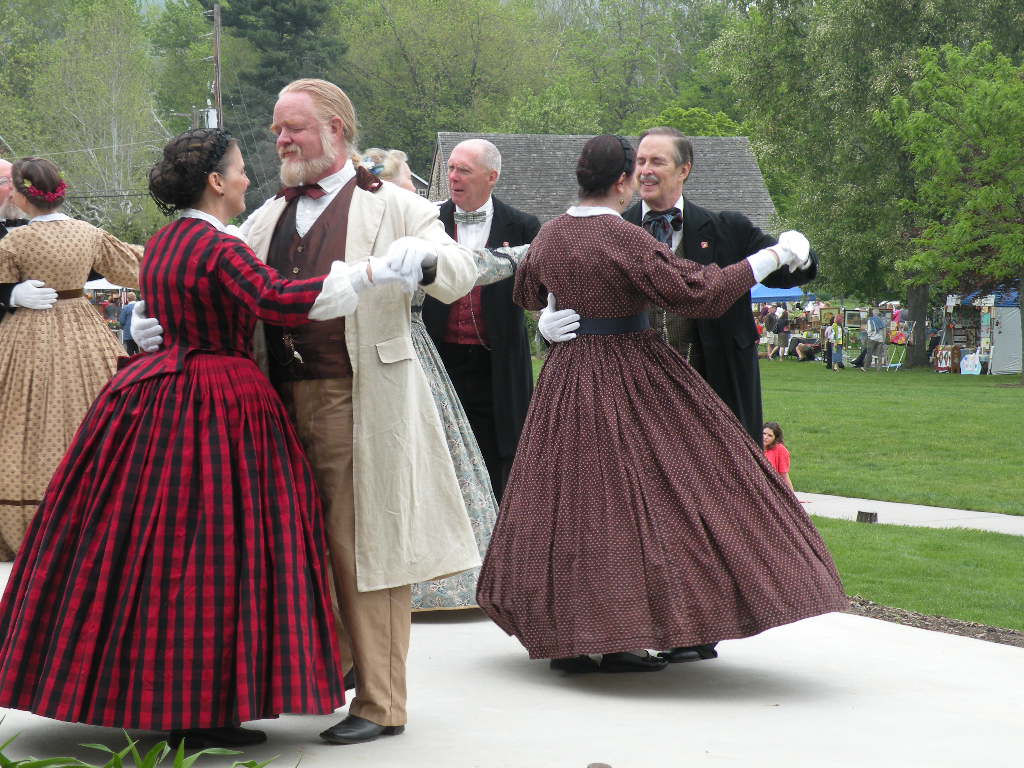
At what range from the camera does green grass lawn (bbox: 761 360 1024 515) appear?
12.9 metres

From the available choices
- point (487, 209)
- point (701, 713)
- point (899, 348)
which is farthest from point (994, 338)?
point (701, 713)

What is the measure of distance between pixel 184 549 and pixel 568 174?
1775 inches

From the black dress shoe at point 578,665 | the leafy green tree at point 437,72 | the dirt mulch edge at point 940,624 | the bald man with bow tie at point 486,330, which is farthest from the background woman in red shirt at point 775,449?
the leafy green tree at point 437,72

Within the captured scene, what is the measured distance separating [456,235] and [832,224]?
30982 mm

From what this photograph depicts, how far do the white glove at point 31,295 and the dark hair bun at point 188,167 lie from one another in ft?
10.9

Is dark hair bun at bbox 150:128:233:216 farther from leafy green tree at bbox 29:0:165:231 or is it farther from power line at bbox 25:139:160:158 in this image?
power line at bbox 25:139:160:158

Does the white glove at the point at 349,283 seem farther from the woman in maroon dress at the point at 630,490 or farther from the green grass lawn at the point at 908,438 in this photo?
the green grass lawn at the point at 908,438

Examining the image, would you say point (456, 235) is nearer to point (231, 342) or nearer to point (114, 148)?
point (231, 342)

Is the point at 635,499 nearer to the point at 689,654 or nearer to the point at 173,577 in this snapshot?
the point at 689,654

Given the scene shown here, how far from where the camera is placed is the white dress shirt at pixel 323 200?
4176 millimetres

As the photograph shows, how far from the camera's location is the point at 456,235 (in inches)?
266

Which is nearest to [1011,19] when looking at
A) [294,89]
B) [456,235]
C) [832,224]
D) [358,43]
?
[832,224]

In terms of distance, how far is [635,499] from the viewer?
15.1 feet

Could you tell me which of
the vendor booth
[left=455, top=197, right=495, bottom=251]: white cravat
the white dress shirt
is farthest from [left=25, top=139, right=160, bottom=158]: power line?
the white dress shirt
